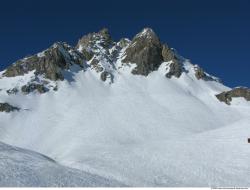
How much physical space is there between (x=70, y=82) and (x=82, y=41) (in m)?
39.3

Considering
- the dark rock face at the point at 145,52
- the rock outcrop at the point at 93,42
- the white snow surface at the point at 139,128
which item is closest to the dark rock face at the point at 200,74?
the white snow surface at the point at 139,128

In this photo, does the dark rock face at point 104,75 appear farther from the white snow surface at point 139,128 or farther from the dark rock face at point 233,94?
the dark rock face at point 233,94

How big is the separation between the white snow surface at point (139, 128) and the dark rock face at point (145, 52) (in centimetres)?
375

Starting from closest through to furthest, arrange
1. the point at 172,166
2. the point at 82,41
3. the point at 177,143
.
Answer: the point at 172,166, the point at 177,143, the point at 82,41

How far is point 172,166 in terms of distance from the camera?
148ft

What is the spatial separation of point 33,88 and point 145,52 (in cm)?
4343

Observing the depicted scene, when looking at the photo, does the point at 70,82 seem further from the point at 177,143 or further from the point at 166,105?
the point at 177,143

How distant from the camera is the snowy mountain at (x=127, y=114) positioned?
4453cm

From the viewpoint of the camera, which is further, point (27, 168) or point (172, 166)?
point (172, 166)

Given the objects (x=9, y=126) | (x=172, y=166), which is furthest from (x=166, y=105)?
(x=172, y=166)

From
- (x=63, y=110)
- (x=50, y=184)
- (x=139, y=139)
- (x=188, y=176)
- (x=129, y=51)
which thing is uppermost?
(x=129, y=51)

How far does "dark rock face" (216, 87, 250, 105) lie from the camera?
117m

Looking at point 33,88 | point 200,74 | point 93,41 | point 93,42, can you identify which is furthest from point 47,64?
point 200,74

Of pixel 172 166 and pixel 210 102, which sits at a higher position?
pixel 210 102
